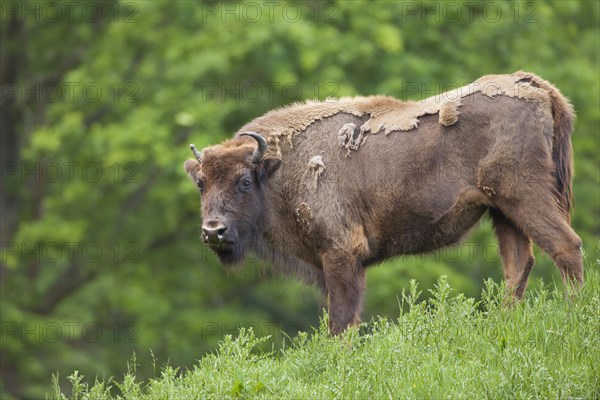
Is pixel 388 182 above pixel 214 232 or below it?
above

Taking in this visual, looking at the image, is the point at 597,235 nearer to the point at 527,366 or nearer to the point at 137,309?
the point at 137,309

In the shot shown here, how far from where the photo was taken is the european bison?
8.20m

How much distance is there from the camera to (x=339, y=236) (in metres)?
8.79


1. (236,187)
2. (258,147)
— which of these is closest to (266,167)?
(258,147)

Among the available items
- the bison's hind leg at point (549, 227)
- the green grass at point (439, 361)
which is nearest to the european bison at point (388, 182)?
the bison's hind leg at point (549, 227)

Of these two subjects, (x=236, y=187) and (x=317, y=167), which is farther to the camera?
(x=236, y=187)

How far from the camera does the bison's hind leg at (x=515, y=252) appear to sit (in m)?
8.65

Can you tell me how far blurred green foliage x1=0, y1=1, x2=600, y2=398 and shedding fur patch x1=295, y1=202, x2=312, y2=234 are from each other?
725cm

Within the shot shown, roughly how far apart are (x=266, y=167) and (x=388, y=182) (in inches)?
46.3

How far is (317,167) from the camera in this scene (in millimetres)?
8984

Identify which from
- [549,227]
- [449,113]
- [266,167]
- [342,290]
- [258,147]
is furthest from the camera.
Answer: [266,167]

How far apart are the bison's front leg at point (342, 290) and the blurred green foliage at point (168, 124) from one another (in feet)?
24.4

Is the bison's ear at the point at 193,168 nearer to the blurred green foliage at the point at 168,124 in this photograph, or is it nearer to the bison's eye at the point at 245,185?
the bison's eye at the point at 245,185

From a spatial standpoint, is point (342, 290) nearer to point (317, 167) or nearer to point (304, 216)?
point (304, 216)
